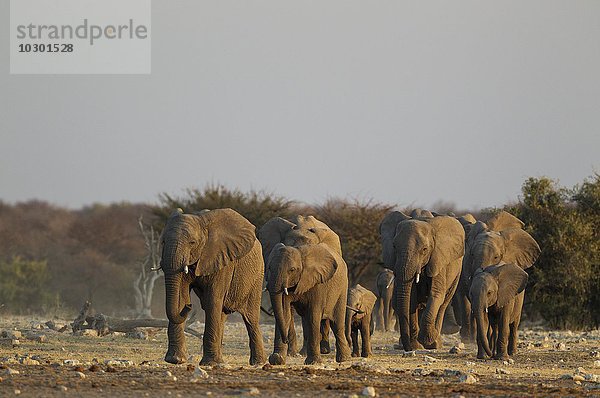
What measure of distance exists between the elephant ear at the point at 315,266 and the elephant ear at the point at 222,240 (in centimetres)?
101

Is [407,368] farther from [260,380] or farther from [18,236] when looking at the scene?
[18,236]

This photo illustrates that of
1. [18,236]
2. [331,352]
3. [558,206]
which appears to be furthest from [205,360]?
[18,236]

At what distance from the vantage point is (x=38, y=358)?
2048 centimetres

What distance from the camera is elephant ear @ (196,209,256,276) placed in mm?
20062

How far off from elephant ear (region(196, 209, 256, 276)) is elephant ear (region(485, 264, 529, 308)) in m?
5.30

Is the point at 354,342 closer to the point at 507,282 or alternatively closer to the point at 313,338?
the point at 507,282

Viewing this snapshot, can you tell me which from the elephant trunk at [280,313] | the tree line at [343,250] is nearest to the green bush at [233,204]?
the tree line at [343,250]

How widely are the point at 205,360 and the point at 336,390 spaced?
485cm

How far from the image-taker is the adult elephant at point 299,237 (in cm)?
2328

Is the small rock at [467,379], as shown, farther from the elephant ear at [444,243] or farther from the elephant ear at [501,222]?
the elephant ear at [501,222]

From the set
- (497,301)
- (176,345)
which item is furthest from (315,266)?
(497,301)

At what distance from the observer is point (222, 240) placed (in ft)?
66.5

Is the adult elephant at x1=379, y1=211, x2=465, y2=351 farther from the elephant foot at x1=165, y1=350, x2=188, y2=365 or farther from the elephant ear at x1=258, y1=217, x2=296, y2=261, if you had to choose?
the elephant foot at x1=165, y1=350, x2=188, y2=365

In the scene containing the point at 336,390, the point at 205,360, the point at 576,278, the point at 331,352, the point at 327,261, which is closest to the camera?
the point at 336,390
